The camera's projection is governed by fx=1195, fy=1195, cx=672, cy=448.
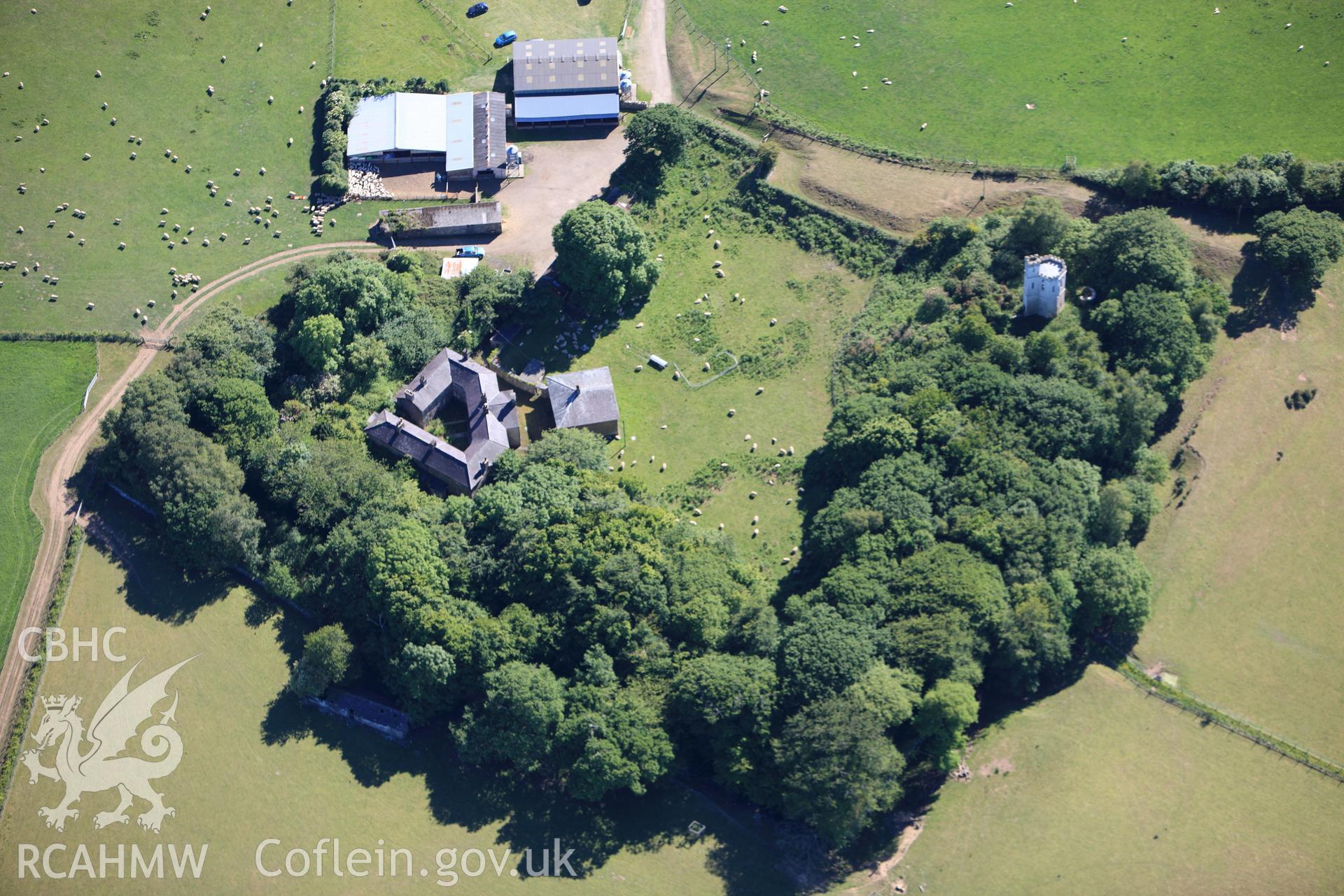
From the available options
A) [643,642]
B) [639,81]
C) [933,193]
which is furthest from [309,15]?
[643,642]

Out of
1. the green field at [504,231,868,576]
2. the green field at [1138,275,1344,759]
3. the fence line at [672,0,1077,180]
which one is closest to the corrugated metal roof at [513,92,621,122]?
the fence line at [672,0,1077,180]

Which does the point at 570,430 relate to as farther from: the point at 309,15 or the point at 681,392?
the point at 309,15

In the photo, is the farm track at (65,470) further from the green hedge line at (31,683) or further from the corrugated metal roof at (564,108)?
the corrugated metal roof at (564,108)

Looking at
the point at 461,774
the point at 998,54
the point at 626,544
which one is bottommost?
the point at 461,774

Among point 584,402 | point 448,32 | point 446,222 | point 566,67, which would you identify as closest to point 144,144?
point 446,222

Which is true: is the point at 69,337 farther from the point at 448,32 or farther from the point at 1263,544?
the point at 1263,544

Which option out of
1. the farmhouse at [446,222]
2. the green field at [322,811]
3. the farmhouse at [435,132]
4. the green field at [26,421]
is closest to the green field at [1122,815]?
the green field at [322,811]

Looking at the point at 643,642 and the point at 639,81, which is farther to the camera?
the point at 639,81
